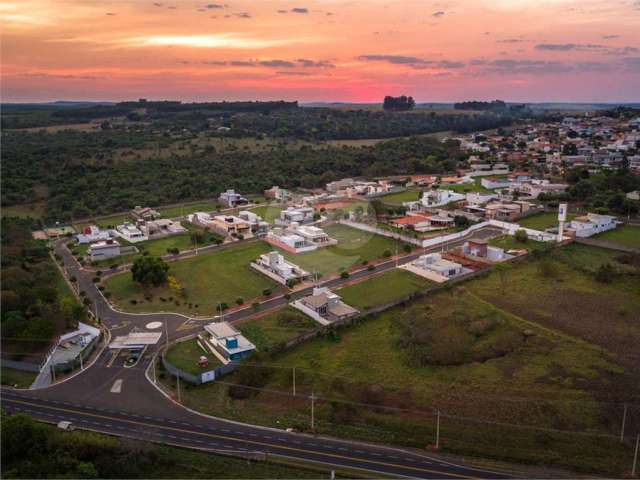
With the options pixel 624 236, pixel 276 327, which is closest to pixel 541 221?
pixel 624 236

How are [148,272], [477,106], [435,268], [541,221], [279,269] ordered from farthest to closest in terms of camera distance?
[477,106]
[541,221]
[279,269]
[435,268]
[148,272]

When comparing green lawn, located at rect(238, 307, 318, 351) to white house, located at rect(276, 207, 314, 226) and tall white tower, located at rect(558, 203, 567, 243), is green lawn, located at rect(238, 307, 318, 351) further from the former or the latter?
tall white tower, located at rect(558, 203, 567, 243)

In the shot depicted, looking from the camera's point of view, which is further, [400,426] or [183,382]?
[183,382]

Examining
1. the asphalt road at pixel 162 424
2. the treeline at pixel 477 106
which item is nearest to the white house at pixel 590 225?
the asphalt road at pixel 162 424

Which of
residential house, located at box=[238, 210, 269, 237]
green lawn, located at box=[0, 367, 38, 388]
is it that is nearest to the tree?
green lawn, located at box=[0, 367, 38, 388]

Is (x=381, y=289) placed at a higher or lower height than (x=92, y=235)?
lower

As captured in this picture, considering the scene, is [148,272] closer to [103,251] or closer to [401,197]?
[103,251]

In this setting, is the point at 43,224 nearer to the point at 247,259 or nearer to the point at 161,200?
the point at 161,200

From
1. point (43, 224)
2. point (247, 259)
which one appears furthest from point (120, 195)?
point (247, 259)
